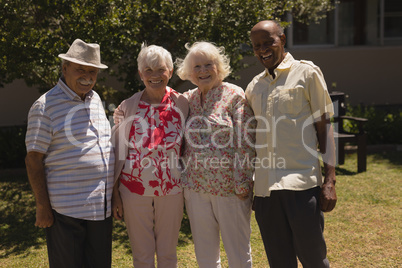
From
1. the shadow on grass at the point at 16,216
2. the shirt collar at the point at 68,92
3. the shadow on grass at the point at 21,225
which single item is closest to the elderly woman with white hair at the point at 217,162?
the shirt collar at the point at 68,92

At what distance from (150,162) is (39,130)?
0.82m

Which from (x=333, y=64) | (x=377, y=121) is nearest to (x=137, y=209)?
(x=377, y=121)

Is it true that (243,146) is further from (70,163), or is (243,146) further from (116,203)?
(70,163)

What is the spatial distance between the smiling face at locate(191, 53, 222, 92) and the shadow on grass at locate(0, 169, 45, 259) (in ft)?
9.40

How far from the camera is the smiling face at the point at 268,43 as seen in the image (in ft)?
10.0

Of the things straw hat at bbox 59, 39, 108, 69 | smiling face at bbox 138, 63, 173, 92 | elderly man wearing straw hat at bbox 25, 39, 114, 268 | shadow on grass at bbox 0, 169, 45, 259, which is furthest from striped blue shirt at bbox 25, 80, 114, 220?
shadow on grass at bbox 0, 169, 45, 259

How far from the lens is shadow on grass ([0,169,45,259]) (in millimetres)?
5090

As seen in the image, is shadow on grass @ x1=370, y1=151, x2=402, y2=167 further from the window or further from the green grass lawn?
the window

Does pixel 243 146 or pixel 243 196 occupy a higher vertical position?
pixel 243 146

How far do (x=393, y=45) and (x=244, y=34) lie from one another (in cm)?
781

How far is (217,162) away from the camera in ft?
10.9

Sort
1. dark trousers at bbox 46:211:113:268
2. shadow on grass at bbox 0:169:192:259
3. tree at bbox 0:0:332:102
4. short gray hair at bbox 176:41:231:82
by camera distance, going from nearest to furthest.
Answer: dark trousers at bbox 46:211:113:268 → short gray hair at bbox 176:41:231:82 → shadow on grass at bbox 0:169:192:259 → tree at bbox 0:0:332:102

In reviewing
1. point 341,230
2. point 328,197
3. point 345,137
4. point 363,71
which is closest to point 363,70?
point 363,71

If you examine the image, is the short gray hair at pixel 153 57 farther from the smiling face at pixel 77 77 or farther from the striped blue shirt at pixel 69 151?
the striped blue shirt at pixel 69 151
